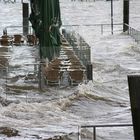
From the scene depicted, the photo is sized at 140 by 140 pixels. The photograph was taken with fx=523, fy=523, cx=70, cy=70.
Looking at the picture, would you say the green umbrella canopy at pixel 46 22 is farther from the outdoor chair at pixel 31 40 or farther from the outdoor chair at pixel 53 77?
the outdoor chair at pixel 31 40

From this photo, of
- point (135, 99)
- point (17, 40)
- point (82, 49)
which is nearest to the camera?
point (135, 99)

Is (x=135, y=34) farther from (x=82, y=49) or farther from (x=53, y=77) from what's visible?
(x=53, y=77)

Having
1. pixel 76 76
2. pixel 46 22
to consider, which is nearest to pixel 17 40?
pixel 46 22

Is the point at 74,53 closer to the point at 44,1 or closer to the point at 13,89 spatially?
the point at 44,1

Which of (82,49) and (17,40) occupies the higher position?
(82,49)

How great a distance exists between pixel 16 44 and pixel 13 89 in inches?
301

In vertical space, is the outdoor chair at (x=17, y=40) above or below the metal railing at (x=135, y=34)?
above

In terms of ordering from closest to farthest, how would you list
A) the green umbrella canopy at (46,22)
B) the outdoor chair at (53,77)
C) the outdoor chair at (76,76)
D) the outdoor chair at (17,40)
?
1. the outdoor chair at (53,77)
2. the outdoor chair at (76,76)
3. the green umbrella canopy at (46,22)
4. the outdoor chair at (17,40)

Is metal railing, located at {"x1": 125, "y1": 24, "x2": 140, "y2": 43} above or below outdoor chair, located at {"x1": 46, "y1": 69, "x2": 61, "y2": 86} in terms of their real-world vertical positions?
below

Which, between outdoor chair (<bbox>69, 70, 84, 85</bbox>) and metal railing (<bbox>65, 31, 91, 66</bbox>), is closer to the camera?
outdoor chair (<bbox>69, 70, 84, 85</bbox>)

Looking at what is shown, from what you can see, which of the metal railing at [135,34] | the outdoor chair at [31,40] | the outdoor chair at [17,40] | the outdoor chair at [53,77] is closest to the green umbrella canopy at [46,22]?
the outdoor chair at [53,77]

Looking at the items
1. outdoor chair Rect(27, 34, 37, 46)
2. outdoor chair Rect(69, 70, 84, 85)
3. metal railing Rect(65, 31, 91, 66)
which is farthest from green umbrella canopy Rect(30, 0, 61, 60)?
outdoor chair Rect(27, 34, 37, 46)

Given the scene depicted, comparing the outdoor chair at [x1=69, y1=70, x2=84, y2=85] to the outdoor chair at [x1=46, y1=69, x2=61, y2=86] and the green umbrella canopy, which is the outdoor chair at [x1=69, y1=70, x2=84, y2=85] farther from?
the green umbrella canopy

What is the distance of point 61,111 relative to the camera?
49.2 feet
